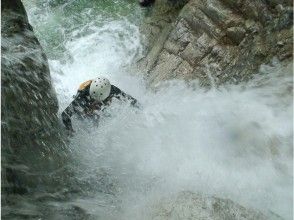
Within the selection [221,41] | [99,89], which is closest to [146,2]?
[221,41]

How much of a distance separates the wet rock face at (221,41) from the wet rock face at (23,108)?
318cm

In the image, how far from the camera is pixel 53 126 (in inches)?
229

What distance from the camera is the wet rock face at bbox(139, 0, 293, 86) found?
6.65 m

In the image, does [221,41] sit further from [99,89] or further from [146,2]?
[146,2]

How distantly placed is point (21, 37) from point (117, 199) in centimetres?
294

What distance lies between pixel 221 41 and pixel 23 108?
14.3ft

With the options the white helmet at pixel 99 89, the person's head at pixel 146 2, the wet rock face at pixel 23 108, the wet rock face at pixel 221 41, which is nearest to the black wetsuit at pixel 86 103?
the white helmet at pixel 99 89

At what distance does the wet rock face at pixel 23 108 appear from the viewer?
14.8 ft

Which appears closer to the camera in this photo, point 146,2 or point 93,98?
point 93,98

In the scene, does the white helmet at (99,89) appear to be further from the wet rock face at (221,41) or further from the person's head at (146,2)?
the person's head at (146,2)

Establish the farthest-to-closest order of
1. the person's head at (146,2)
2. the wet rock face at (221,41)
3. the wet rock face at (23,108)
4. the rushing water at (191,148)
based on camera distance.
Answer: the person's head at (146,2), the wet rock face at (221,41), the rushing water at (191,148), the wet rock face at (23,108)

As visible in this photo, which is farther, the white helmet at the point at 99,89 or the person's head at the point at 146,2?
the person's head at the point at 146,2

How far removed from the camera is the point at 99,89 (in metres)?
6.74

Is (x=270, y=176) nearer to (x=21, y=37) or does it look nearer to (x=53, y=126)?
(x=53, y=126)
